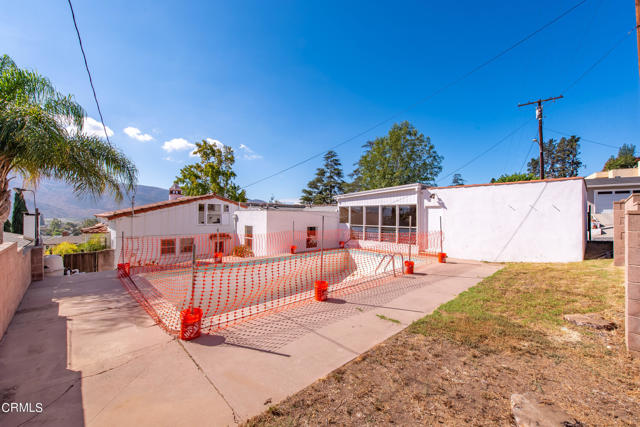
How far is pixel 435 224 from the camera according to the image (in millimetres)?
12109

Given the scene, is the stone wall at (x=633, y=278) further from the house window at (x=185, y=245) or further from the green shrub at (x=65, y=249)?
the green shrub at (x=65, y=249)

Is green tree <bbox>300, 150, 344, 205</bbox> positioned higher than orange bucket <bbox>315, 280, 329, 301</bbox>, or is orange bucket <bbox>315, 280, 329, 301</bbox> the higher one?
green tree <bbox>300, 150, 344, 205</bbox>

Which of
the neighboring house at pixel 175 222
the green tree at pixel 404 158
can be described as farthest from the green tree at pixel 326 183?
the neighboring house at pixel 175 222

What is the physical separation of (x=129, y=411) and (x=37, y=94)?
880 centimetres

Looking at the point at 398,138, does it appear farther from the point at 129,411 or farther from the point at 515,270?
the point at 129,411

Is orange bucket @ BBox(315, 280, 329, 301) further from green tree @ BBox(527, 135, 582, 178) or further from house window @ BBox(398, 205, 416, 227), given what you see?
green tree @ BBox(527, 135, 582, 178)

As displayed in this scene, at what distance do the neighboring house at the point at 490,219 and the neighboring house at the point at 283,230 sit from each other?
3.60 meters

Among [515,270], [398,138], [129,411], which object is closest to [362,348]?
[129,411]

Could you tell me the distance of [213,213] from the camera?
1705 centimetres

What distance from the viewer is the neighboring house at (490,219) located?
903 cm

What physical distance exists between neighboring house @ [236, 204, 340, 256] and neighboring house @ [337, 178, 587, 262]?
3.60m

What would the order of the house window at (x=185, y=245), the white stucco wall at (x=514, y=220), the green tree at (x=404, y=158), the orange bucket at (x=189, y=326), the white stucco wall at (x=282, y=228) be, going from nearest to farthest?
the orange bucket at (x=189, y=326) < the white stucco wall at (x=514, y=220) < the white stucco wall at (x=282, y=228) < the house window at (x=185, y=245) < the green tree at (x=404, y=158)
